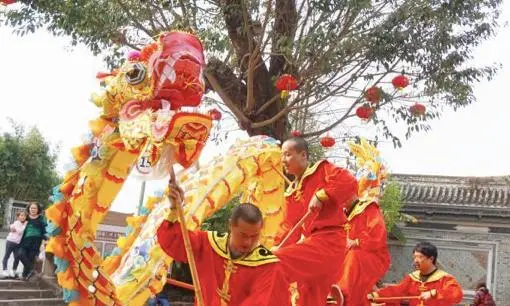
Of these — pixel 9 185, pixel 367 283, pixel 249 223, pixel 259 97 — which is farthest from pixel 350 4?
pixel 9 185

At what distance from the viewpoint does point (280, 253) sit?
4672mm

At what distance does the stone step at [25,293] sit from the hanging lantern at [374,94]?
4.85 metres

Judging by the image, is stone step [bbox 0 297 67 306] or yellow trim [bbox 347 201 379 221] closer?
yellow trim [bbox 347 201 379 221]

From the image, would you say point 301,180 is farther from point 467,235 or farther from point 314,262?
point 467,235

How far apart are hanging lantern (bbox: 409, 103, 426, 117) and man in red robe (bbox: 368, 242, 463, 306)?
3.71 metres

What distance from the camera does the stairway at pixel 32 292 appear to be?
31.1ft

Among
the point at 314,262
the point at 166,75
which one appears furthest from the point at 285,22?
the point at 166,75

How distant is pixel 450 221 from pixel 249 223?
17.1 m

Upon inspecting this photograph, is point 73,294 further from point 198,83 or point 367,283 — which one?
point 367,283

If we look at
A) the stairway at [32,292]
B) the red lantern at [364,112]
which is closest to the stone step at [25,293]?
the stairway at [32,292]

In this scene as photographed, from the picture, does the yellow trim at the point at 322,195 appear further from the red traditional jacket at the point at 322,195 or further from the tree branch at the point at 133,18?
the tree branch at the point at 133,18

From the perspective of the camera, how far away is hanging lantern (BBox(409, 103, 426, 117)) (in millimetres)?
10383

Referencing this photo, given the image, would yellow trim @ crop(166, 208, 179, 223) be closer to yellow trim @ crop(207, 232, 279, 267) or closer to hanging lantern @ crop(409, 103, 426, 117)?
yellow trim @ crop(207, 232, 279, 267)

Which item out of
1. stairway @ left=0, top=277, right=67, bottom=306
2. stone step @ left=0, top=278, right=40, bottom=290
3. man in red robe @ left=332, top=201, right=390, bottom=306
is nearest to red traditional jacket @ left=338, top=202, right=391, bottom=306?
man in red robe @ left=332, top=201, right=390, bottom=306
